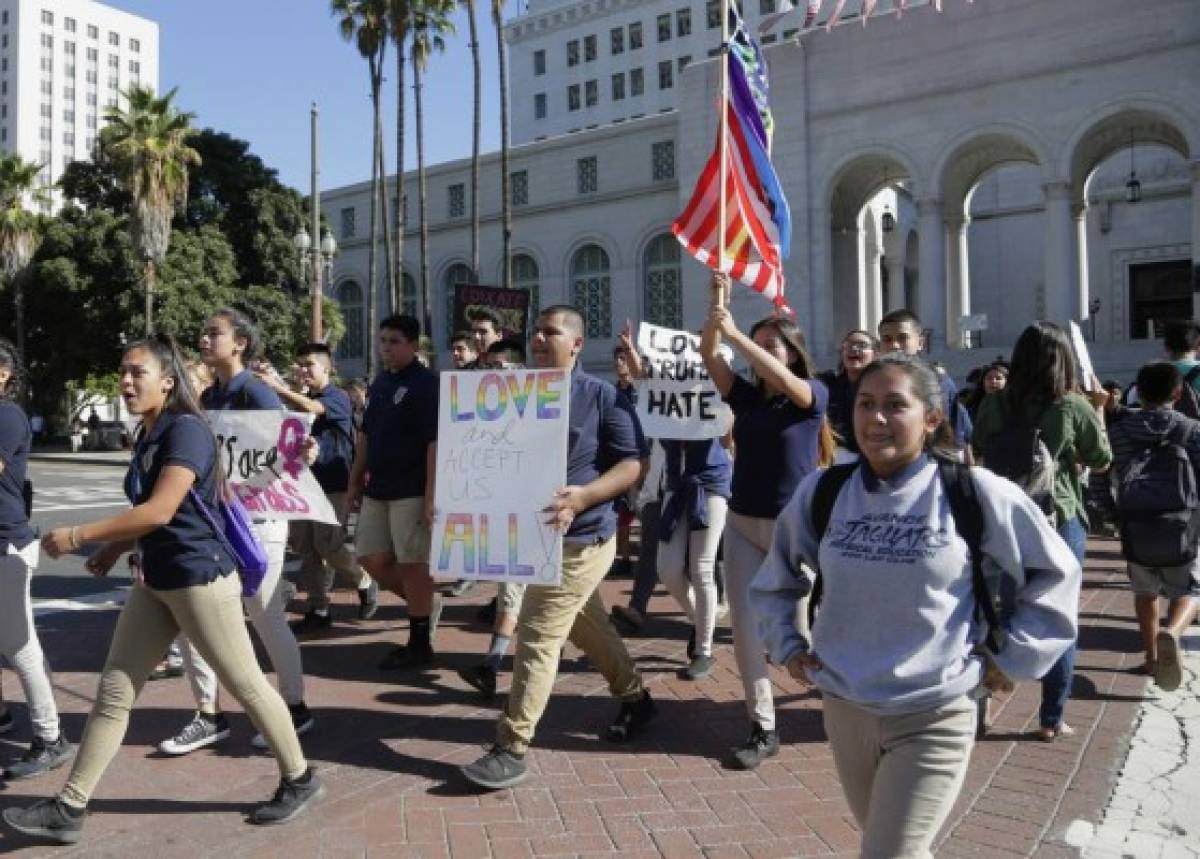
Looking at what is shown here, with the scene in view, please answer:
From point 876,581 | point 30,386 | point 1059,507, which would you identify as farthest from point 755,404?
point 30,386

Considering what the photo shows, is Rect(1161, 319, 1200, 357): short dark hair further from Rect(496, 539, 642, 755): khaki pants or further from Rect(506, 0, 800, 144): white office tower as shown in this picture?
Rect(506, 0, 800, 144): white office tower

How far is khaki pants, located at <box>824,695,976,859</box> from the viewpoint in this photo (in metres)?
2.58

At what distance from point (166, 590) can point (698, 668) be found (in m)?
3.30

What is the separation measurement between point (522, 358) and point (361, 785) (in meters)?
3.38

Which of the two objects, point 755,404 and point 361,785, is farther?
point 755,404

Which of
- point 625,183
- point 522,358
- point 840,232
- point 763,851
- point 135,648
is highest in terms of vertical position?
point 625,183

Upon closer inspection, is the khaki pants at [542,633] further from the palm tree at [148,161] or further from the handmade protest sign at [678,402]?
the palm tree at [148,161]

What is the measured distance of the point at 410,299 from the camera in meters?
48.8

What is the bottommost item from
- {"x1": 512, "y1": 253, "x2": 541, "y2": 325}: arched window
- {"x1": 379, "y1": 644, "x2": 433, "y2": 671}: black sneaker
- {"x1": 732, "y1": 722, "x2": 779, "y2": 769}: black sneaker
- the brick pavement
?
the brick pavement

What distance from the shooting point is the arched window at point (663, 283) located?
39000 mm

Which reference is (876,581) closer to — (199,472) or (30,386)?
(199,472)

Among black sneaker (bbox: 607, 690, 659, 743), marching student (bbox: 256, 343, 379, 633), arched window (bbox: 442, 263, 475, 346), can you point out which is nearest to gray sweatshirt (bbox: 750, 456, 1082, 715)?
black sneaker (bbox: 607, 690, 659, 743)

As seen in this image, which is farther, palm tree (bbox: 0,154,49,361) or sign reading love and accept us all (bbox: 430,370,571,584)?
palm tree (bbox: 0,154,49,361)

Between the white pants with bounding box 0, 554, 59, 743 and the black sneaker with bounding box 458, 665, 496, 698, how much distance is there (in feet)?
6.74
